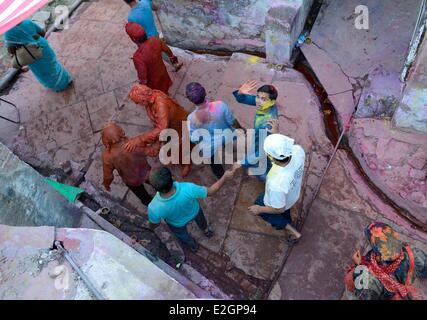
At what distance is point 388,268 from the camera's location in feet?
9.71

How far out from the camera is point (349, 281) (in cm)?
346

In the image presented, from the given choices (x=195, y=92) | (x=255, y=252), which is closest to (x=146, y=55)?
(x=195, y=92)

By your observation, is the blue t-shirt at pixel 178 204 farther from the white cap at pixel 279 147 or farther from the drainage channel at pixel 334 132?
the drainage channel at pixel 334 132

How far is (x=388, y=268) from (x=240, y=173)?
2278 mm

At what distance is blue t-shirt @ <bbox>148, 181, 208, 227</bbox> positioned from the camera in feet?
11.6

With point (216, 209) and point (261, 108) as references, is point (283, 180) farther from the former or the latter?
point (216, 209)

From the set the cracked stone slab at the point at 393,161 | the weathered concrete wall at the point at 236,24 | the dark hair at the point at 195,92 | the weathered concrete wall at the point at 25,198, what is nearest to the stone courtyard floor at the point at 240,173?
the cracked stone slab at the point at 393,161

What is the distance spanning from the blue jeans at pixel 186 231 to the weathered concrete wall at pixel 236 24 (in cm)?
267

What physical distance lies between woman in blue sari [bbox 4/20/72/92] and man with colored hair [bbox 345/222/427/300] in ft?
16.6

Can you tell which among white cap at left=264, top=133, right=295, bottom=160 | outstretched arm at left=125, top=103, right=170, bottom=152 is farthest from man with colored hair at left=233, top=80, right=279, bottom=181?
outstretched arm at left=125, top=103, right=170, bottom=152

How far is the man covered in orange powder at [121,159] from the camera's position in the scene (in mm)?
3996

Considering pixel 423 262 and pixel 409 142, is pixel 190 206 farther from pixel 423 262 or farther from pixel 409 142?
pixel 409 142

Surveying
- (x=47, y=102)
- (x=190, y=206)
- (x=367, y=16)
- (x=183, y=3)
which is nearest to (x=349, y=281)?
(x=190, y=206)
